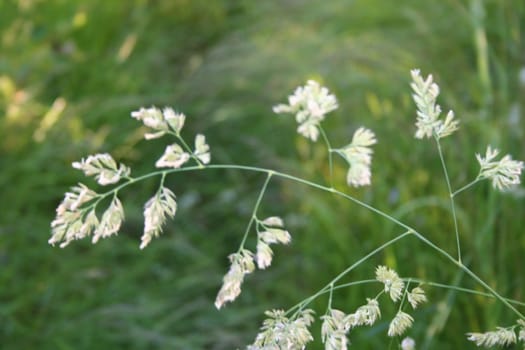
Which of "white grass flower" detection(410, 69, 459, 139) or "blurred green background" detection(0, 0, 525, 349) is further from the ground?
"white grass flower" detection(410, 69, 459, 139)

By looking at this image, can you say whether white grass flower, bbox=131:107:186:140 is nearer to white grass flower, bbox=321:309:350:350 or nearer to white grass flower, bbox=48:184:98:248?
white grass flower, bbox=48:184:98:248

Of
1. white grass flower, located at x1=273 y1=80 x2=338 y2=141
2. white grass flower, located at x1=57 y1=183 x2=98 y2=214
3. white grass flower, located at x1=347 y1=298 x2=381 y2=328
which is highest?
white grass flower, located at x1=273 y1=80 x2=338 y2=141

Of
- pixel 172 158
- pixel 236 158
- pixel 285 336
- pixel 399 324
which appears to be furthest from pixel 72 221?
pixel 236 158

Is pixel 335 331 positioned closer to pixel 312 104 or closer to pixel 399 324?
pixel 399 324

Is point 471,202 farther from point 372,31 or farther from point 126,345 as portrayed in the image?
point 372,31

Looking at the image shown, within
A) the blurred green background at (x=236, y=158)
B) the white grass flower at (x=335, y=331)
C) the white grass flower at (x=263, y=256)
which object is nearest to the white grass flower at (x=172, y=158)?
the white grass flower at (x=263, y=256)

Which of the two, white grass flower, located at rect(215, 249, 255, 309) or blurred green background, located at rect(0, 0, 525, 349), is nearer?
white grass flower, located at rect(215, 249, 255, 309)

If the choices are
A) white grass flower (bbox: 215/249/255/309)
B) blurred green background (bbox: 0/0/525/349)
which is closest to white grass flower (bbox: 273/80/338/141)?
white grass flower (bbox: 215/249/255/309)
